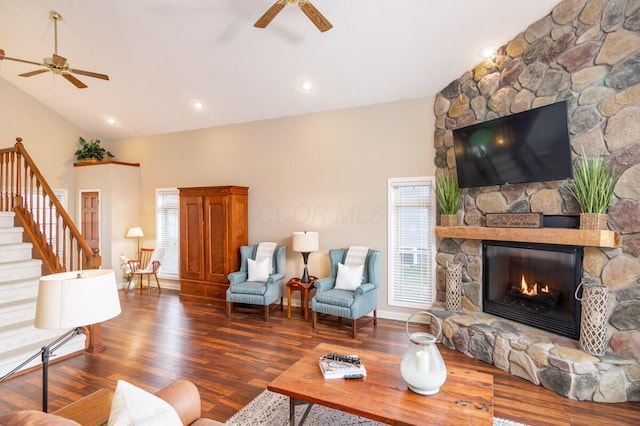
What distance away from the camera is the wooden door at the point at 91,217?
732cm

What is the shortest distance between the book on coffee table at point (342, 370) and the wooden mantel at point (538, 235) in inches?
92.2

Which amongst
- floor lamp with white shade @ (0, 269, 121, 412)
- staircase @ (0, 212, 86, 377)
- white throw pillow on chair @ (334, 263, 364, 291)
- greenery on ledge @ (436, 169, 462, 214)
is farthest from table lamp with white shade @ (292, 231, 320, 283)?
floor lamp with white shade @ (0, 269, 121, 412)

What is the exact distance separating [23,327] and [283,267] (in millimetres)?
3287

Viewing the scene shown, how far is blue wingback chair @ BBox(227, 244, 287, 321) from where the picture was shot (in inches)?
202

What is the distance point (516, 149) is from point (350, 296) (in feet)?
8.63

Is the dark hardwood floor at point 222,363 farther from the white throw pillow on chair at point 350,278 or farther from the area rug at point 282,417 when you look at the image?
the white throw pillow on chair at point 350,278

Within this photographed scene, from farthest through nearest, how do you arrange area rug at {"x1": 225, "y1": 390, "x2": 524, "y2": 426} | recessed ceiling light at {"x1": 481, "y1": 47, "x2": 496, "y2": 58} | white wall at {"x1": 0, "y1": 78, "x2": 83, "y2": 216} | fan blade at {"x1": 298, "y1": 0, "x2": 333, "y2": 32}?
1. white wall at {"x1": 0, "y1": 78, "x2": 83, "y2": 216}
2. recessed ceiling light at {"x1": 481, "y1": 47, "x2": 496, "y2": 58}
3. fan blade at {"x1": 298, "y1": 0, "x2": 333, "y2": 32}
4. area rug at {"x1": 225, "y1": 390, "x2": 524, "y2": 426}

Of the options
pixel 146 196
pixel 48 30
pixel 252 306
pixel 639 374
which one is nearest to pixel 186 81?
pixel 48 30

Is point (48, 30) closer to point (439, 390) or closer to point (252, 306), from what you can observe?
point (252, 306)

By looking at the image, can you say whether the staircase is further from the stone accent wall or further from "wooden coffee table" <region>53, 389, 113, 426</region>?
the stone accent wall

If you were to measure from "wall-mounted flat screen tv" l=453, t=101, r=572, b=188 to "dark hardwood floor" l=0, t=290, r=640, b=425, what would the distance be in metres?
2.07

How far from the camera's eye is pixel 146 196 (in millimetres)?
7559

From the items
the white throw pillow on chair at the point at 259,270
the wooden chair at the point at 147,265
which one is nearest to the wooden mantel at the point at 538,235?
the white throw pillow on chair at the point at 259,270

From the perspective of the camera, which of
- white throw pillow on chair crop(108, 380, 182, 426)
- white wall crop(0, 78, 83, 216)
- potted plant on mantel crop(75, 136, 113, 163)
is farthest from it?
potted plant on mantel crop(75, 136, 113, 163)
